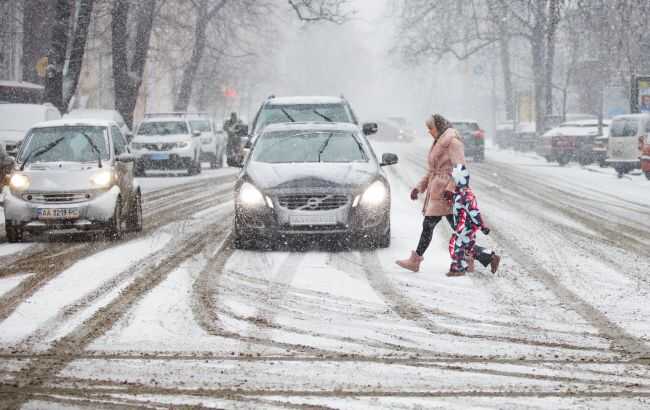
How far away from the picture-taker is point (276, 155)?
15164 mm

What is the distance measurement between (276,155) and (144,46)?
2493 cm

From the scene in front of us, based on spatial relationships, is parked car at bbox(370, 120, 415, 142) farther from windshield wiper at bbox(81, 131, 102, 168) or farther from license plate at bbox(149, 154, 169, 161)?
windshield wiper at bbox(81, 131, 102, 168)

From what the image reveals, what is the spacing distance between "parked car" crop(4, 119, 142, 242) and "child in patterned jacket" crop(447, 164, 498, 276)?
520 centimetres

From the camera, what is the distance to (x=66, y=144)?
16359 millimetres

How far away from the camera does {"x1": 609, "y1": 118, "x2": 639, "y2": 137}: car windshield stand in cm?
3316

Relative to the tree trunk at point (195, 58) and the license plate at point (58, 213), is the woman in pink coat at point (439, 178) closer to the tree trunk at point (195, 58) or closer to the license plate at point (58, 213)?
the license plate at point (58, 213)

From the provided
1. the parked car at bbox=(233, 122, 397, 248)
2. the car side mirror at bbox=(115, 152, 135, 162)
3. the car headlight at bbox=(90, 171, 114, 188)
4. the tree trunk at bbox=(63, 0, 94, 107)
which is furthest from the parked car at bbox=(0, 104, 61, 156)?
the parked car at bbox=(233, 122, 397, 248)

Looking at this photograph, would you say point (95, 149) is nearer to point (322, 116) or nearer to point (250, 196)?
point (250, 196)

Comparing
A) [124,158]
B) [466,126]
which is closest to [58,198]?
[124,158]

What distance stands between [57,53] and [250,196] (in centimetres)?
1764

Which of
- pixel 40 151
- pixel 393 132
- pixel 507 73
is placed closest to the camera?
pixel 40 151

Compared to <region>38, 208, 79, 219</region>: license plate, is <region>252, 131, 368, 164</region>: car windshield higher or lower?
higher

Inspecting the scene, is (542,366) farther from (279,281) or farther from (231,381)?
(279,281)

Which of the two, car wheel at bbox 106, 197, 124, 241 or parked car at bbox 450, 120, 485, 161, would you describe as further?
parked car at bbox 450, 120, 485, 161
